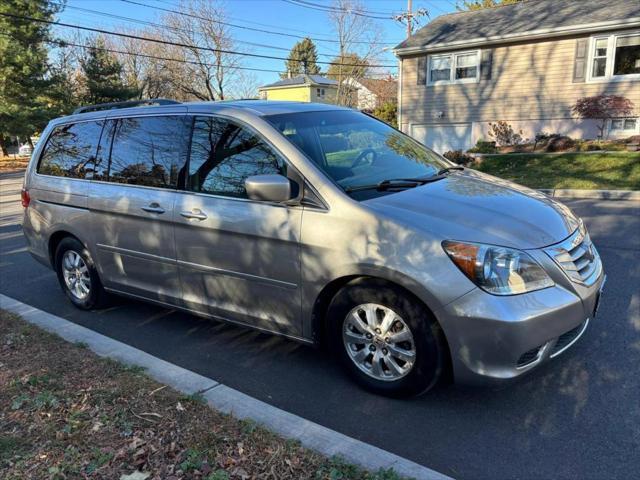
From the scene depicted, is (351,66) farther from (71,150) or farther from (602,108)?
(71,150)

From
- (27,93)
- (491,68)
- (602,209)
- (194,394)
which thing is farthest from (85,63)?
(194,394)

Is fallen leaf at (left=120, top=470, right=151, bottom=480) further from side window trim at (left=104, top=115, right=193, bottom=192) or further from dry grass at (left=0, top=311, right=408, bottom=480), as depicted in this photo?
side window trim at (left=104, top=115, right=193, bottom=192)

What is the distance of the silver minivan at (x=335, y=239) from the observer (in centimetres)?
288

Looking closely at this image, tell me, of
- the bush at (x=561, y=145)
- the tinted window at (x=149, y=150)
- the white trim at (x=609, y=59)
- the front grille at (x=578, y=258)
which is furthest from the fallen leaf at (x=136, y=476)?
the white trim at (x=609, y=59)

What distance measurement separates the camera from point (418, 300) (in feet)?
9.84

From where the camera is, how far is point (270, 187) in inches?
131

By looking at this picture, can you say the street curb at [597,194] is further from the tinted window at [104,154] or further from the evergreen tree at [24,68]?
the evergreen tree at [24,68]

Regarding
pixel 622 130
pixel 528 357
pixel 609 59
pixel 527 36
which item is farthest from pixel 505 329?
pixel 527 36

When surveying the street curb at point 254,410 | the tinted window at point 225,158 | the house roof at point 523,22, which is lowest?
the street curb at point 254,410

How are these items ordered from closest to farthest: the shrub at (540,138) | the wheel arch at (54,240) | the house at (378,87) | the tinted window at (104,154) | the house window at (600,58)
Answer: the tinted window at (104,154)
the wheel arch at (54,240)
the shrub at (540,138)
the house window at (600,58)
the house at (378,87)

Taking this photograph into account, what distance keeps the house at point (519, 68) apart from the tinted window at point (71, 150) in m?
17.1

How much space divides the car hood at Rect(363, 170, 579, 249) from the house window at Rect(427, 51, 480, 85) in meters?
17.7

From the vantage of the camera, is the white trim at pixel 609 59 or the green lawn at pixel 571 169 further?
the white trim at pixel 609 59

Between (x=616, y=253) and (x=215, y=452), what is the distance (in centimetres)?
551
